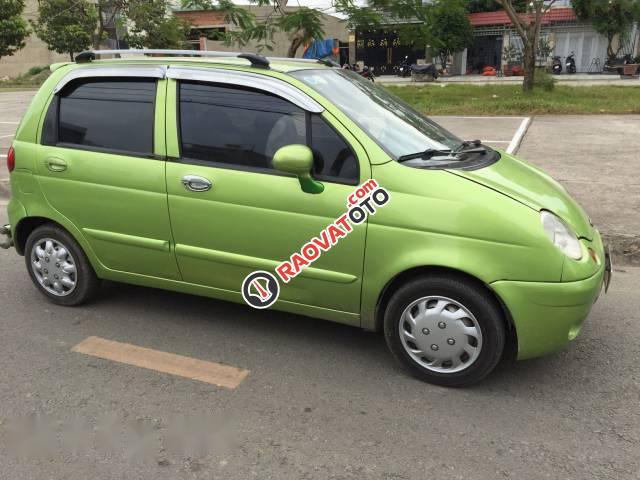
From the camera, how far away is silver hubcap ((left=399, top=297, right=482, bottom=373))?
3.07 m

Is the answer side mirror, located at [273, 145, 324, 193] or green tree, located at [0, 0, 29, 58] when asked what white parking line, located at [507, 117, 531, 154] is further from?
green tree, located at [0, 0, 29, 58]

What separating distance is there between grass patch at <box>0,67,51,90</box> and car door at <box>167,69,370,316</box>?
42046mm

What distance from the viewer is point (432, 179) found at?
10.1ft

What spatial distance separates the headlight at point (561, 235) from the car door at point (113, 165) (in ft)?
7.12

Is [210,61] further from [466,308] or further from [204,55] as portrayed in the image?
[466,308]

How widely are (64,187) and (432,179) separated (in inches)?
96.3

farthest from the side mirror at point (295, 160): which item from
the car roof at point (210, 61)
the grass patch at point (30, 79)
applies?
the grass patch at point (30, 79)

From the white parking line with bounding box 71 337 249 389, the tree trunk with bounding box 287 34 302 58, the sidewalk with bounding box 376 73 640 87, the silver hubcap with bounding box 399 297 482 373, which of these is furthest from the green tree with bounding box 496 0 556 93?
the white parking line with bounding box 71 337 249 389

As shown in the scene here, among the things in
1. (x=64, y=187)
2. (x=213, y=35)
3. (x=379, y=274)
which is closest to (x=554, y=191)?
(x=379, y=274)

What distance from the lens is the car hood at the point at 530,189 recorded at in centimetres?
309

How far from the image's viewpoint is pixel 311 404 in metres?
3.07

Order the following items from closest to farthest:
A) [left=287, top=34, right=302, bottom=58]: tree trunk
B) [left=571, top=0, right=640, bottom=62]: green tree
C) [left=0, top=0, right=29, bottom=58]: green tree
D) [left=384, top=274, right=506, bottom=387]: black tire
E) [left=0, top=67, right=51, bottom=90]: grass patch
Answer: [left=384, top=274, right=506, bottom=387]: black tire
[left=287, top=34, right=302, bottom=58]: tree trunk
[left=571, top=0, right=640, bottom=62]: green tree
[left=0, top=0, right=29, bottom=58]: green tree
[left=0, top=67, right=51, bottom=90]: grass patch

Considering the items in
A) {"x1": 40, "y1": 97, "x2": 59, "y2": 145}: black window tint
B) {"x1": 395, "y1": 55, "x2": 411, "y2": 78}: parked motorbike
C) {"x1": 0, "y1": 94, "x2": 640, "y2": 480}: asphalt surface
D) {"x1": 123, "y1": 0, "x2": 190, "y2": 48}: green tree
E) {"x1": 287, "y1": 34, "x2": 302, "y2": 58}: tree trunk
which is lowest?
{"x1": 0, "y1": 94, "x2": 640, "y2": 480}: asphalt surface

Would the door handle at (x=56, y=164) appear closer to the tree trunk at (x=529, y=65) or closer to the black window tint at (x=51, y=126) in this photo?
the black window tint at (x=51, y=126)
